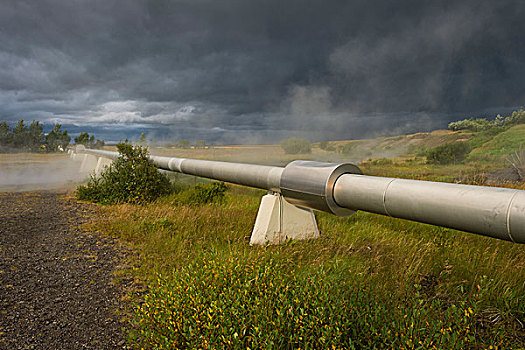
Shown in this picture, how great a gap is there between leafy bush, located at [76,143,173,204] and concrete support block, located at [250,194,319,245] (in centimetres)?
529

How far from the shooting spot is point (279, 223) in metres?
4.65

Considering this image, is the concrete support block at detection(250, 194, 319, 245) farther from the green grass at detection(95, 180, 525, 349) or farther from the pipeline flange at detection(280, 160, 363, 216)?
the pipeline flange at detection(280, 160, 363, 216)

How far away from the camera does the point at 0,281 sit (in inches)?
149

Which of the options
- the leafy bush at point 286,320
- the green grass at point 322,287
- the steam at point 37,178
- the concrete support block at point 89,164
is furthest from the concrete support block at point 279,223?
the concrete support block at point 89,164

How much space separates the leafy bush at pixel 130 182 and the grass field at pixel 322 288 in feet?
8.48

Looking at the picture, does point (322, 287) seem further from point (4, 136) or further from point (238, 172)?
point (4, 136)

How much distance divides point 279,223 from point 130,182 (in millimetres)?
6144

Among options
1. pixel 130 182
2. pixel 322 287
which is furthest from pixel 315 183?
pixel 130 182

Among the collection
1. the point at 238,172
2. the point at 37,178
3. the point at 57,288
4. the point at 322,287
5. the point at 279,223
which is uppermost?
the point at 238,172

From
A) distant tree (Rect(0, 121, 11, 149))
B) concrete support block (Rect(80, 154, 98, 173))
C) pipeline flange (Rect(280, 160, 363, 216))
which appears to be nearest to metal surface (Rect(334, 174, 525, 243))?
pipeline flange (Rect(280, 160, 363, 216))

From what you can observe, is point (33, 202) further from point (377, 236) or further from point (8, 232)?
point (377, 236)

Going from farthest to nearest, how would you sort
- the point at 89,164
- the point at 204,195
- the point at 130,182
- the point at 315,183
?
1. the point at 89,164
2. the point at 130,182
3. the point at 204,195
4. the point at 315,183

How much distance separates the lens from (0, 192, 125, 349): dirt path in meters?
2.73

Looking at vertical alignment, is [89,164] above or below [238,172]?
below
